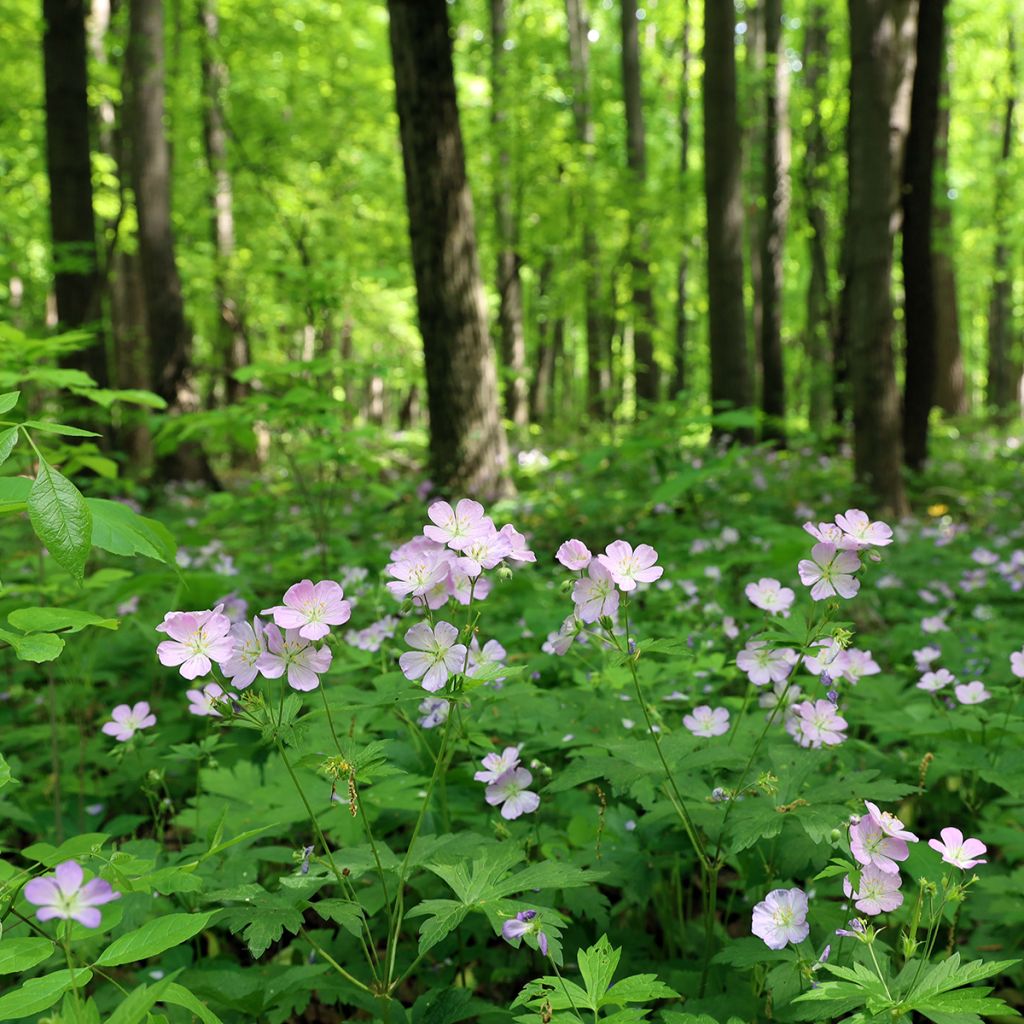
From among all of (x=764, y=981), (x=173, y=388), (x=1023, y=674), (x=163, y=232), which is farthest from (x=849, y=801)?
(x=163, y=232)

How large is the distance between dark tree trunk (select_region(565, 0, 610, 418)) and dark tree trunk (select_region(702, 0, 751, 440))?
1.91m

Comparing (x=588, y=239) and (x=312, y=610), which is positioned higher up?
(x=588, y=239)

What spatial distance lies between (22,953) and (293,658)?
1.76 ft

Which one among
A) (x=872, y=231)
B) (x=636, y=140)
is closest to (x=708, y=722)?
(x=872, y=231)

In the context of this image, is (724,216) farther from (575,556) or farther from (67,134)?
(575,556)

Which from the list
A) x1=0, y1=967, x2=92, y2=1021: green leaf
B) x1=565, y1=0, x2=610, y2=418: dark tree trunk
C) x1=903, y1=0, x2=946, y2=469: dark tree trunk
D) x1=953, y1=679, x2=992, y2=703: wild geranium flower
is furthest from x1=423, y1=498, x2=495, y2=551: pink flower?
x1=565, y1=0, x2=610, y2=418: dark tree trunk

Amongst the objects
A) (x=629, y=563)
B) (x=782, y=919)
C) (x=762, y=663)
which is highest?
(x=629, y=563)

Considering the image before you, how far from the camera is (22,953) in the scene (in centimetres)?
117

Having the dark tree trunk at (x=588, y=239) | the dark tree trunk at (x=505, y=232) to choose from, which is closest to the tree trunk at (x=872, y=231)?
the dark tree trunk at (x=588, y=239)

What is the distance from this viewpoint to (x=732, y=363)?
8.11 metres

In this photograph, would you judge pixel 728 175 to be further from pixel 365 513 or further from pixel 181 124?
pixel 181 124

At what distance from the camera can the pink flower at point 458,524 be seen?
134 centimetres

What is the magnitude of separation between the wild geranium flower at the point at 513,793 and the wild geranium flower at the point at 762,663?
0.49 metres

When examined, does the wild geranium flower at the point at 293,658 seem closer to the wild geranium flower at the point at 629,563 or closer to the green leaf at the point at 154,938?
the green leaf at the point at 154,938
